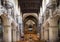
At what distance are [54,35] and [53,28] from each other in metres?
0.98

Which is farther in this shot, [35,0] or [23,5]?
[23,5]

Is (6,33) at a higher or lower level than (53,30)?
lower

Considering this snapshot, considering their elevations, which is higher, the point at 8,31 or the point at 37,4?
the point at 37,4

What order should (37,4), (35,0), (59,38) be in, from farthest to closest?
(37,4) → (35,0) → (59,38)

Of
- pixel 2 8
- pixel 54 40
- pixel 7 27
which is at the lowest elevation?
pixel 54 40

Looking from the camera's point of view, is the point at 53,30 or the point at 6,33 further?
the point at 6,33

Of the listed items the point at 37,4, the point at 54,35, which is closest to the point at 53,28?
the point at 54,35

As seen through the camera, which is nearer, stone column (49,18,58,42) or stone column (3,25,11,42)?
stone column (49,18,58,42)

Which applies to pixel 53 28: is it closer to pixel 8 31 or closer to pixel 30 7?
pixel 8 31

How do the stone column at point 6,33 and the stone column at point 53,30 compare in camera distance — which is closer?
the stone column at point 53,30

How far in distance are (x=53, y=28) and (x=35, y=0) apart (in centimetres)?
1627

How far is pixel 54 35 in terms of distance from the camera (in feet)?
92.6

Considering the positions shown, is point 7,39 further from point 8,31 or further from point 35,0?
point 35,0

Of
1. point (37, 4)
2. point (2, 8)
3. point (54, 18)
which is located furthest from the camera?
point (37, 4)
